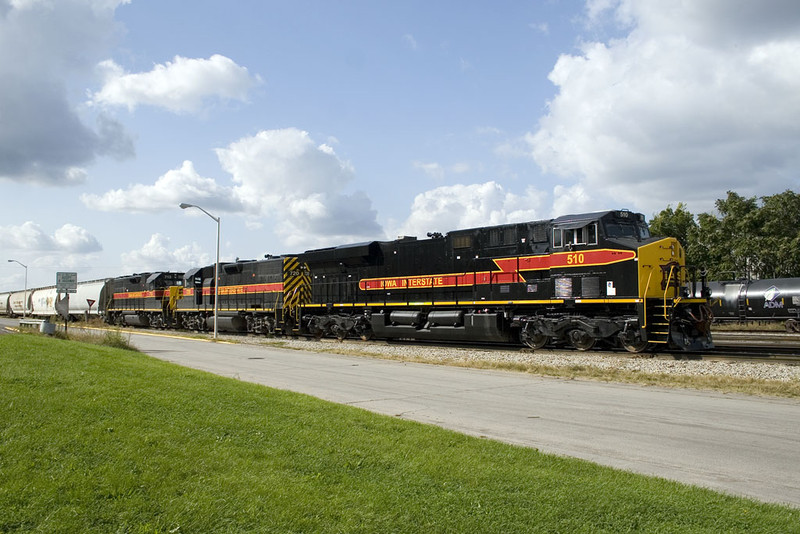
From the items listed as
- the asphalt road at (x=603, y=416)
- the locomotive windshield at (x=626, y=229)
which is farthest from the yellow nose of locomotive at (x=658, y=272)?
the asphalt road at (x=603, y=416)

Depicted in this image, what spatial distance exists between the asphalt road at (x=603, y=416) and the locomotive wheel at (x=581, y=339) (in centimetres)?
463

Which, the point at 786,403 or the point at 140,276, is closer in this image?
the point at 786,403

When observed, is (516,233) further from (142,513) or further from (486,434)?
(142,513)

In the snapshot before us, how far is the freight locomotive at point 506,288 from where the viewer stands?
1666 centimetres

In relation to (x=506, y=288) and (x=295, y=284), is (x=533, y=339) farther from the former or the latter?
(x=295, y=284)

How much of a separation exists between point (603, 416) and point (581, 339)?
30.7ft

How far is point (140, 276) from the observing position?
4462 centimetres

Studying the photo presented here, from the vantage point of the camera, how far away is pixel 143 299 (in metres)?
42.8

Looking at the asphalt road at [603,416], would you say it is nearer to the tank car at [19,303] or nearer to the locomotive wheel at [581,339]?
the locomotive wheel at [581,339]

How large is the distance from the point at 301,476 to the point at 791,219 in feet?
172

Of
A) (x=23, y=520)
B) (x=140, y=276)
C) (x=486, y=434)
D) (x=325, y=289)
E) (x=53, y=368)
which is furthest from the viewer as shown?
(x=140, y=276)

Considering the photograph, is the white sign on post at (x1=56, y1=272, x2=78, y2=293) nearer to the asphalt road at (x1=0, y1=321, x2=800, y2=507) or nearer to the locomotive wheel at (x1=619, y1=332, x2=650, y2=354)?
the asphalt road at (x1=0, y1=321, x2=800, y2=507)

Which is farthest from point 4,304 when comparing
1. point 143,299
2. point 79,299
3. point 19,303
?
point 143,299

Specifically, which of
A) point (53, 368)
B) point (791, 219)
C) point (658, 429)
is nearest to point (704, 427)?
point (658, 429)
